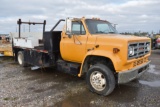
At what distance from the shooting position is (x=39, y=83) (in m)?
7.42

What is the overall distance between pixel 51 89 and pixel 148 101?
3019 mm

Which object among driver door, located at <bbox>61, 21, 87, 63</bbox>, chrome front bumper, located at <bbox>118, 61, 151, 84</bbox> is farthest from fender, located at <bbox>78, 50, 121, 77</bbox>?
driver door, located at <bbox>61, 21, 87, 63</bbox>

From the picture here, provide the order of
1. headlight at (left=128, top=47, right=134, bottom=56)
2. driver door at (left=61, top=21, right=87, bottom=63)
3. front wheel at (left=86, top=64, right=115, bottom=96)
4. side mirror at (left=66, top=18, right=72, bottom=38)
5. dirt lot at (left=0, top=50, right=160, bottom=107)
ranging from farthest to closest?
side mirror at (left=66, top=18, right=72, bottom=38), driver door at (left=61, top=21, right=87, bottom=63), front wheel at (left=86, top=64, right=115, bottom=96), headlight at (left=128, top=47, right=134, bottom=56), dirt lot at (left=0, top=50, right=160, bottom=107)

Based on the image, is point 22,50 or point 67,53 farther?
point 22,50

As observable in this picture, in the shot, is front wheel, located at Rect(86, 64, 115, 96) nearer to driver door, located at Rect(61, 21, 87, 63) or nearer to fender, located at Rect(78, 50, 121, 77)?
fender, located at Rect(78, 50, 121, 77)

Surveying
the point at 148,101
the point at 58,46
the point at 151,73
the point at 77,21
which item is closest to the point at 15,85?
the point at 58,46

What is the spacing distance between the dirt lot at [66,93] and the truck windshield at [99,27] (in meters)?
1.91

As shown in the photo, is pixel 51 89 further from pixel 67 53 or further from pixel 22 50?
pixel 22 50

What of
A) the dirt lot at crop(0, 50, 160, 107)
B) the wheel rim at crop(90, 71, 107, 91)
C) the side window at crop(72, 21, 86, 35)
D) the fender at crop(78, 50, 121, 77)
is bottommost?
the dirt lot at crop(0, 50, 160, 107)

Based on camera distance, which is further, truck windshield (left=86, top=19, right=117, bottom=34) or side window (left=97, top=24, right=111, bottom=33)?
side window (left=97, top=24, right=111, bottom=33)

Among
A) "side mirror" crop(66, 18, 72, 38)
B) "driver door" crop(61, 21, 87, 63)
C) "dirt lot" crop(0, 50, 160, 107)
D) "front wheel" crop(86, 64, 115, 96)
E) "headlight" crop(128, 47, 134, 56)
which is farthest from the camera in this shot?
"side mirror" crop(66, 18, 72, 38)

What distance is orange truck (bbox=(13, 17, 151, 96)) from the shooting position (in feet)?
18.3

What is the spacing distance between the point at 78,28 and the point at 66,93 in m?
2.17

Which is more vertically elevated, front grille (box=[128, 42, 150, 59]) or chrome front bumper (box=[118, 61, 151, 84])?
front grille (box=[128, 42, 150, 59])
